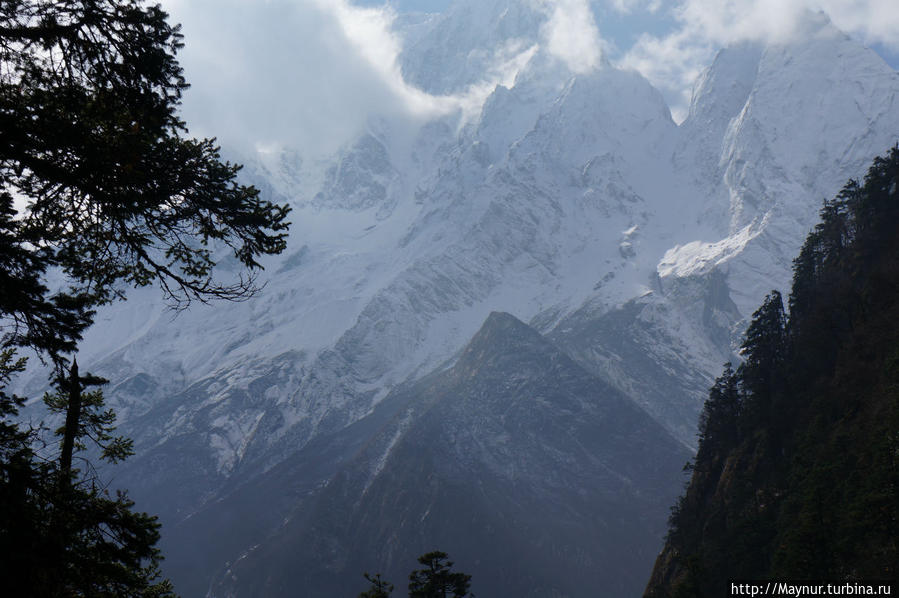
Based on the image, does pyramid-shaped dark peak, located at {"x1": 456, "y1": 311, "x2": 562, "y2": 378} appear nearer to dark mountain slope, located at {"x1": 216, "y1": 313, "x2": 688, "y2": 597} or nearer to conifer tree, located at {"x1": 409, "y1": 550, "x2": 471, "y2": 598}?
dark mountain slope, located at {"x1": 216, "y1": 313, "x2": 688, "y2": 597}

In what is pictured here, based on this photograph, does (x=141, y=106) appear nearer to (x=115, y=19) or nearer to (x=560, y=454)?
(x=115, y=19)

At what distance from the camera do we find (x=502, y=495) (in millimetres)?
146250

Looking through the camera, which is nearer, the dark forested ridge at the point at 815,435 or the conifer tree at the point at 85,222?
the conifer tree at the point at 85,222

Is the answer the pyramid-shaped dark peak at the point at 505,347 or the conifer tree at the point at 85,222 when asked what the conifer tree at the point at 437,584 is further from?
the pyramid-shaped dark peak at the point at 505,347

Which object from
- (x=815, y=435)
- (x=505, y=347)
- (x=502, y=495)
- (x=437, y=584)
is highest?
(x=505, y=347)

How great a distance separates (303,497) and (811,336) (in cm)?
16255

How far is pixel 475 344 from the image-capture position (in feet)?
646

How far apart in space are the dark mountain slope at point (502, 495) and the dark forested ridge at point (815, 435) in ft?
232

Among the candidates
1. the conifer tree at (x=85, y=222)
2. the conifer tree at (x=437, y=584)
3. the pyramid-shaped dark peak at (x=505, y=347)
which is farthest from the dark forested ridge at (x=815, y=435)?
the pyramid-shaped dark peak at (x=505, y=347)

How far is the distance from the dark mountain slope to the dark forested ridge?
232 ft

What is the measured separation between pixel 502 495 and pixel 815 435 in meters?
106

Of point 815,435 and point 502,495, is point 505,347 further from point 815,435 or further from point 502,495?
point 815,435

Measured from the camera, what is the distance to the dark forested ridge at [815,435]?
33312mm

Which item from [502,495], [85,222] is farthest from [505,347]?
[85,222]
